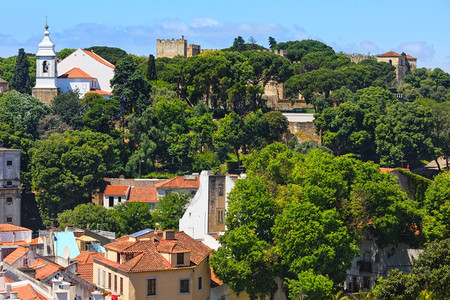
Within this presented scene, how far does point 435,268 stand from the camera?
5406 cm

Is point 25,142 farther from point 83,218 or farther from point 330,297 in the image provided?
point 330,297

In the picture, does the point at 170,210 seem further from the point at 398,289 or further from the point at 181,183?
the point at 398,289

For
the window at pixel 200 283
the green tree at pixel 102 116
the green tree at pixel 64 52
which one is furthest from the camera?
the green tree at pixel 64 52

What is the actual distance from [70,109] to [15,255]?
1924 inches

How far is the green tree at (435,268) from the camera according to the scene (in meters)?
52.8

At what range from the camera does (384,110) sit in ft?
335

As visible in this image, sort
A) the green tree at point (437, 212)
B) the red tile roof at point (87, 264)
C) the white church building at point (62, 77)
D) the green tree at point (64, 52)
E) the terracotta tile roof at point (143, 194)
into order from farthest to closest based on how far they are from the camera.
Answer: the green tree at point (64, 52) < the white church building at point (62, 77) < the terracotta tile roof at point (143, 194) < the green tree at point (437, 212) < the red tile roof at point (87, 264)

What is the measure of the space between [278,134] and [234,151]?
18.1ft

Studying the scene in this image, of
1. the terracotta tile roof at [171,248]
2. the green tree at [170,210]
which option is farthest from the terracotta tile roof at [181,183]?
the terracotta tile roof at [171,248]

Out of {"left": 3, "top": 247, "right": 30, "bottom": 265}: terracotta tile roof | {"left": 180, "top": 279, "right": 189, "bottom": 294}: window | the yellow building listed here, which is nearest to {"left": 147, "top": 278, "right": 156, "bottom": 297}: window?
the yellow building

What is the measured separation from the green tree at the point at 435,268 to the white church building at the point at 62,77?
54.7 metres

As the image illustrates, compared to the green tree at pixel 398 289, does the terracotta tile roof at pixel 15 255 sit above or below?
above

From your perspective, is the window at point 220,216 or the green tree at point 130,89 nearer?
the window at point 220,216

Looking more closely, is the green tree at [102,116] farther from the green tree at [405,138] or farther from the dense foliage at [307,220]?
the dense foliage at [307,220]
